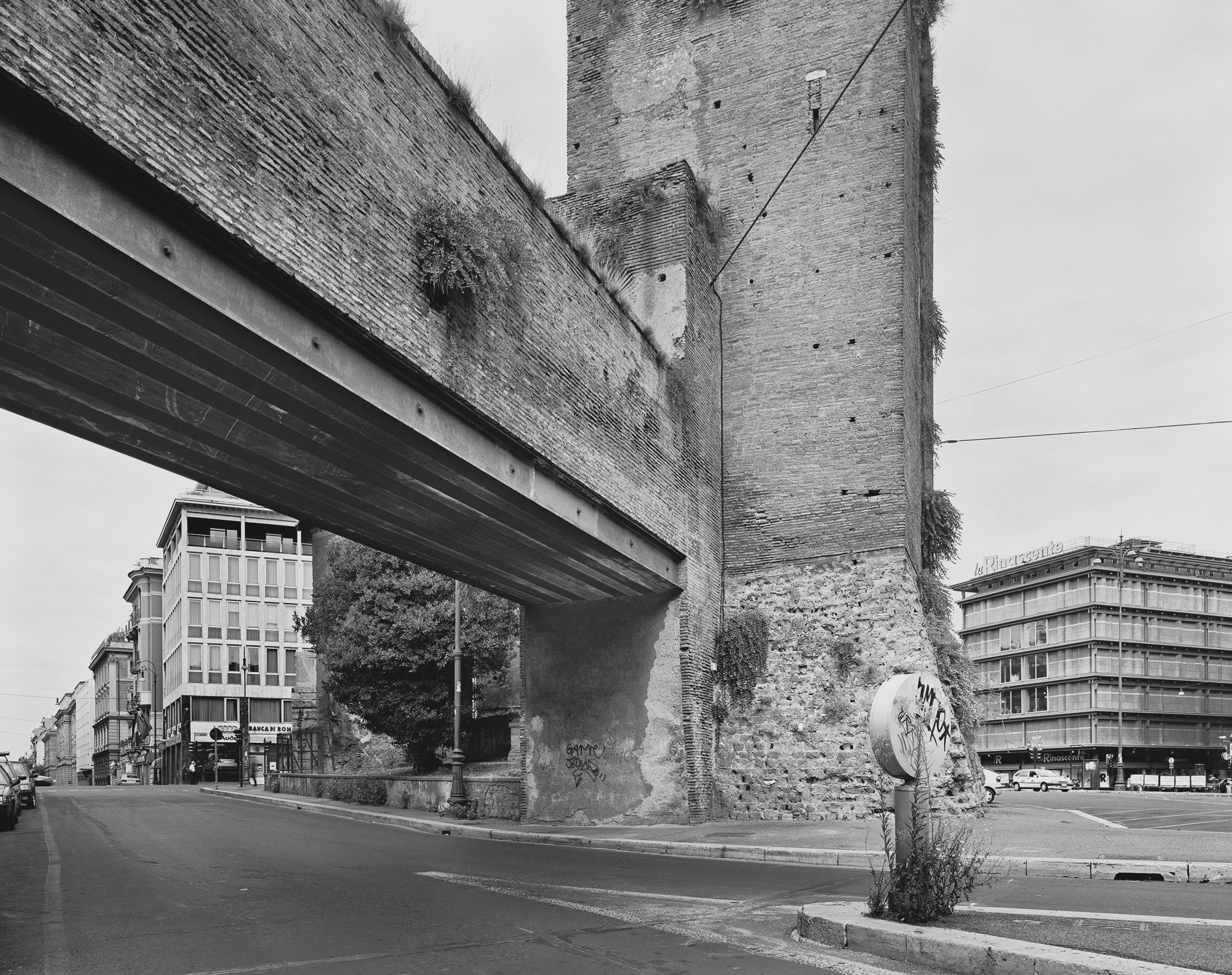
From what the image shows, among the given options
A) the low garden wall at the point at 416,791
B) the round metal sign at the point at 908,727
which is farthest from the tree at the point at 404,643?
the round metal sign at the point at 908,727

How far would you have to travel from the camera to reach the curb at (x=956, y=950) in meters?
5.38

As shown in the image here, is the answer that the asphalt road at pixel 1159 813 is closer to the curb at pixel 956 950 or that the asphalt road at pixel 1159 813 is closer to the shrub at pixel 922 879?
the shrub at pixel 922 879

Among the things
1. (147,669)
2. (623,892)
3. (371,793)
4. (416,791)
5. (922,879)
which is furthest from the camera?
(147,669)

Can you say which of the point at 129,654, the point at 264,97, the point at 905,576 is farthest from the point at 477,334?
the point at 129,654

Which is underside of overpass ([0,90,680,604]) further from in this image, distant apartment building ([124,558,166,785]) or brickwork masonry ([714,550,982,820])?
distant apartment building ([124,558,166,785])

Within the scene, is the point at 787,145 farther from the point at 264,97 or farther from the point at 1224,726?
the point at 1224,726

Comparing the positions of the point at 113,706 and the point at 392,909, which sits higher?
the point at 392,909

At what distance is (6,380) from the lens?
31.2 feet

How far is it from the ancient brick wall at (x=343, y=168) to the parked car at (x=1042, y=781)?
5595 cm

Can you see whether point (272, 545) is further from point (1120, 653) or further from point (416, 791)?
point (1120, 653)

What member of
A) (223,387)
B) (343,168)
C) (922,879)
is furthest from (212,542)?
(922,879)

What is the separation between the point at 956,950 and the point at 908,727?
179 cm

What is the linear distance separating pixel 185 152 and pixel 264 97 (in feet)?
4.18

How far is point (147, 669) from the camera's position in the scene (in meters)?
86.9
